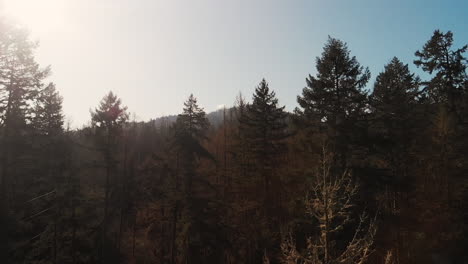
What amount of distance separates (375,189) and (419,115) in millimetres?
12474

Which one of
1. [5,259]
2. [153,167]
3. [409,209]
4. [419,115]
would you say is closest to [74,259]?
[5,259]

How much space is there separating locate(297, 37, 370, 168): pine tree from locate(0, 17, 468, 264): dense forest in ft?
0.21

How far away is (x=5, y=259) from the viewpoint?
16.5 metres

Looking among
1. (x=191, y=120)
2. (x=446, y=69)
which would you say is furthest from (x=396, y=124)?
(x=191, y=120)

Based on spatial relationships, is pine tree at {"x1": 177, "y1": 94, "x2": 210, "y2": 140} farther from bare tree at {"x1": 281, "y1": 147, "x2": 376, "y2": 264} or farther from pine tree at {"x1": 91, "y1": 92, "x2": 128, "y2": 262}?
bare tree at {"x1": 281, "y1": 147, "x2": 376, "y2": 264}

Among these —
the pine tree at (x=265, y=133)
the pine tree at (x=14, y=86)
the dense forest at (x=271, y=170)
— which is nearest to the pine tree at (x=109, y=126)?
the dense forest at (x=271, y=170)

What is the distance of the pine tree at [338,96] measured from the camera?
58.5ft

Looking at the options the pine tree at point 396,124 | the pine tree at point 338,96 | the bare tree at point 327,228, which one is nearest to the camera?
the bare tree at point 327,228

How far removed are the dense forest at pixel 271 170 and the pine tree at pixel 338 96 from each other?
6 cm

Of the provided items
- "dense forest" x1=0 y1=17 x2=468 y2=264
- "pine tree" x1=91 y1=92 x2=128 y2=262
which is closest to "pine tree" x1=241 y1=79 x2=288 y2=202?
"dense forest" x1=0 y1=17 x2=468 y2=264

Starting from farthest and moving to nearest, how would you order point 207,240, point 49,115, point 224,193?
point 49,115
point 224,193
point 207,240

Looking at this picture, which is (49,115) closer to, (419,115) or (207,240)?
(207,240)

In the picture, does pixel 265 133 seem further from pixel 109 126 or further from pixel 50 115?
pixel 50 115

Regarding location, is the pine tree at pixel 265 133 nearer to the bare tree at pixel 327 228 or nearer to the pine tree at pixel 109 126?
the pine tree at pixel 109 126
